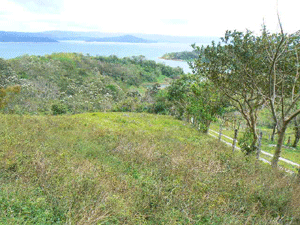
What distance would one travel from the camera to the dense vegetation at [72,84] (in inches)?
1479

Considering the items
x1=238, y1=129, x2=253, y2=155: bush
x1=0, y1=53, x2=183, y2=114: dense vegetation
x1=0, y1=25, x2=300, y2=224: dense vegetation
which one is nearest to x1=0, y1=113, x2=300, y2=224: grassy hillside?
x1=0, y1=25, x2=300, y2=224: dense vegetation

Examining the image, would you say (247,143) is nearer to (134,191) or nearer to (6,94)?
(134,191)

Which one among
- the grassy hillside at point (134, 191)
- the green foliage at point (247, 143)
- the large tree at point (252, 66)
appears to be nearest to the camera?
the grassy hillside at point (134, 191)

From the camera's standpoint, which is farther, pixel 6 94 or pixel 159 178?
pixel 6 94

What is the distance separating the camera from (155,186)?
564cm

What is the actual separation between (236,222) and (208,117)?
13815 mm

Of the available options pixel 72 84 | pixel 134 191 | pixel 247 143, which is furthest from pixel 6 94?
pixel 134 191

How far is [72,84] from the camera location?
61281mm

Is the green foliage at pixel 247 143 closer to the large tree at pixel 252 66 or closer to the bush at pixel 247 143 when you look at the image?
the bush at pixel 247 143

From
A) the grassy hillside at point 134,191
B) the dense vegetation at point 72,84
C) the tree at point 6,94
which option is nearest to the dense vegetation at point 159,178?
the grassy hillside at point 134,191

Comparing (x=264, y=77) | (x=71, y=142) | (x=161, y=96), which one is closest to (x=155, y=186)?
(x=71, y=142)

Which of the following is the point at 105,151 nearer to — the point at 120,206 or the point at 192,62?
the point at 120,206

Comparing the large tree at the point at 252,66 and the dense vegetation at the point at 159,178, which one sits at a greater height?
the large tree at the point at 252,66

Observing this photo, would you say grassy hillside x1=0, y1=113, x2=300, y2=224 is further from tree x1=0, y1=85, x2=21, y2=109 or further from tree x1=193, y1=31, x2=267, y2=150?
tree x1=0, y1=85, x2=21, y2=109
